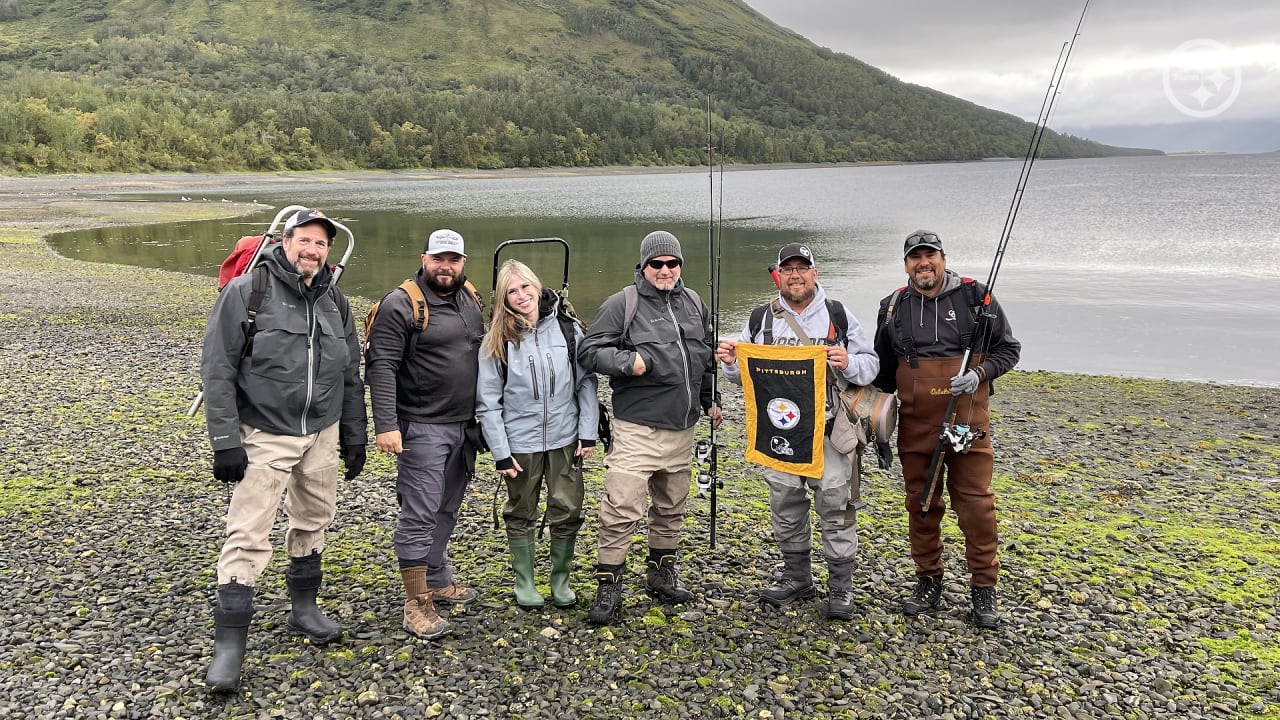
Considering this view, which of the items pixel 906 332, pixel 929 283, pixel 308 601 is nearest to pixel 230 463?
pixel 308 601

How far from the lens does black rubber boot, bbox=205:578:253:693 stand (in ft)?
15.7

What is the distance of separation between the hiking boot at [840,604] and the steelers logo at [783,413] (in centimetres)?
124

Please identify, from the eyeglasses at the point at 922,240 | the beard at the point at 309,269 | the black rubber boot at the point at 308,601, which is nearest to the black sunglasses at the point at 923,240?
the eyeglasses at the point at 922,240

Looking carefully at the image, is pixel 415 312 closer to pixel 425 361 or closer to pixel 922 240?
pixel 425 361

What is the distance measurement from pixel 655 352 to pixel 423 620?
237 cm

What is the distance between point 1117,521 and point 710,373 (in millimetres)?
4817

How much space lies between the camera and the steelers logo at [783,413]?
560 cm

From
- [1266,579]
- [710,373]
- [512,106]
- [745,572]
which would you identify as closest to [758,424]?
[710,373]

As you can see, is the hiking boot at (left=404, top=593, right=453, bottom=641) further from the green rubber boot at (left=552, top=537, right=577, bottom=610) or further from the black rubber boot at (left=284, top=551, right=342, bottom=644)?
the green rubber boot at (left=552, top=537, right=577, bottom=610)

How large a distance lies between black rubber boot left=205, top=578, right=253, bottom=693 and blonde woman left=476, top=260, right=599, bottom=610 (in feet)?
5.57

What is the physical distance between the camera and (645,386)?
5.71 metres

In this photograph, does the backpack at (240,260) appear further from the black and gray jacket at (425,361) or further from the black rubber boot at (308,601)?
the black rubber boot at (308,601)

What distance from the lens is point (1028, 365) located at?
17781 mm

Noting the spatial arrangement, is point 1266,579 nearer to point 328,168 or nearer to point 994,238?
point 994,238
